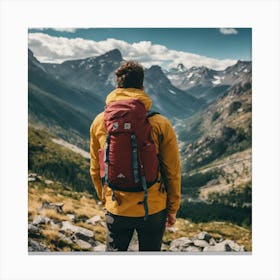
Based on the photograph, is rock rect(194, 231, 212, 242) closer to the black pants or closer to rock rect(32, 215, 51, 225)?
rock rect(32, 215, 51, 225)

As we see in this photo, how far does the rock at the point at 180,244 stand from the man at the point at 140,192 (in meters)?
4.29

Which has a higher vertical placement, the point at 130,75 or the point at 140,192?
the point at 130,75

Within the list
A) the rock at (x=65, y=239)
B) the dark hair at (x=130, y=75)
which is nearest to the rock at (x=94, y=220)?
the rock at (x=65, y=239)

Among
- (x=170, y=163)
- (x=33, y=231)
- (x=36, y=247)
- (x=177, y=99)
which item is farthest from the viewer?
(x=177, y=99)

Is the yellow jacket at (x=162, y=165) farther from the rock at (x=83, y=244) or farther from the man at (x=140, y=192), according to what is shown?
the rock at (x=83, y=244)

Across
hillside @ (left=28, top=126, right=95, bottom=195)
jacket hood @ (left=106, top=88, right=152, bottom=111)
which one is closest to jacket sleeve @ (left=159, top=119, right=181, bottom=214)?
jacket hood @ (left=106, top=88, right=152, bottom=111)

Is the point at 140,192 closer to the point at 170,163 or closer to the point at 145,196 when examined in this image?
the point at 145,196

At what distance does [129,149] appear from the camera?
3297 mm

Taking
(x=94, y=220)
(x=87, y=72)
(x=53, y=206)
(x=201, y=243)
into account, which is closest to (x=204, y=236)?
(x=201, y=243)

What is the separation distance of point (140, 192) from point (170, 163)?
1.32 ft

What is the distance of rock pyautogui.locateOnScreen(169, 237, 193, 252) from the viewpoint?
24.7 ft

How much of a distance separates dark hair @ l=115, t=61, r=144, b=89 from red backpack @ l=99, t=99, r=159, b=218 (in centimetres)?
17

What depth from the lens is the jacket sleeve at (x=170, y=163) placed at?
3299 millimetres
